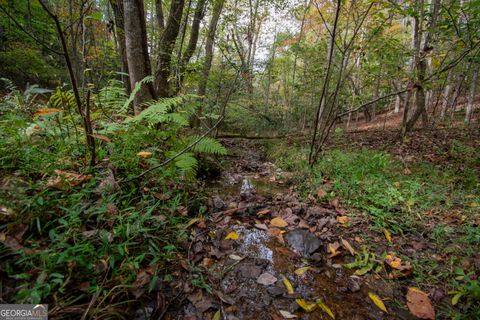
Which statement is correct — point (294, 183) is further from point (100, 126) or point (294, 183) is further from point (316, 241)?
point (100, 126)

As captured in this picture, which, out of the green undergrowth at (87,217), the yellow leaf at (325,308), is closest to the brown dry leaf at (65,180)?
the green undergrowth at (87,217)

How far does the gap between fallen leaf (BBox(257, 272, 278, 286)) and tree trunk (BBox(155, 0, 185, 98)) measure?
340 centimetres

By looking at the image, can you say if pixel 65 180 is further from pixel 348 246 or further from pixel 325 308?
pixel 348 246

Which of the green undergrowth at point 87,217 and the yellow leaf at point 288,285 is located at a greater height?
the green undergrowth at point 87,217

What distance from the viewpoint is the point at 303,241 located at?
194 cm

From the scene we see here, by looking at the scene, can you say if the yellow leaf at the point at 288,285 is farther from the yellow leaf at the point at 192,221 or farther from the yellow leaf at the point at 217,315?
the yellow leaf at the point at 192,221

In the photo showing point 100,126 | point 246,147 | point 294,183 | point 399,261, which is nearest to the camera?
point 399,261

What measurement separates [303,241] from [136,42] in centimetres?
302

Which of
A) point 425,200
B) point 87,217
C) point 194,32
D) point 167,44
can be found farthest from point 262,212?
point 194,32

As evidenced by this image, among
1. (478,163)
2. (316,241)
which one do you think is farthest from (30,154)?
(478,163)

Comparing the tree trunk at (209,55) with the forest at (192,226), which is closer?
the forest at (192,226)

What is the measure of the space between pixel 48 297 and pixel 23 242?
39 centimetres

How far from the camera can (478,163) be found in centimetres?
351

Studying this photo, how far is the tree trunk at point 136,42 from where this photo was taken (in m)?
2.66
